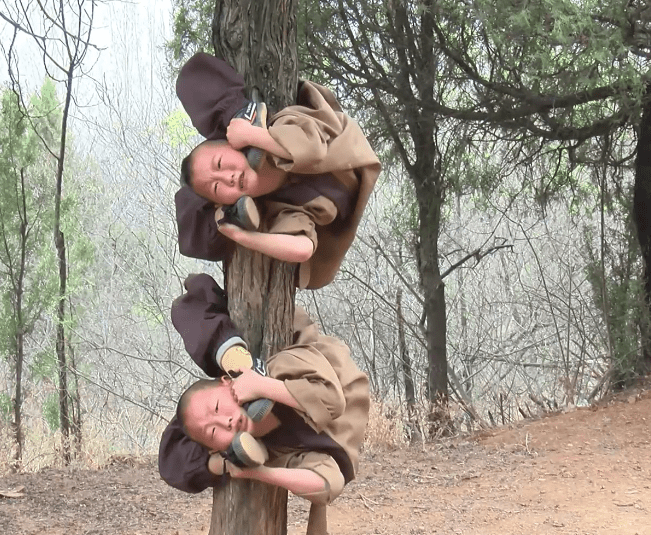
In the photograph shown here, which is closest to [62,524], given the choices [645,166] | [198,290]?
[198,290]

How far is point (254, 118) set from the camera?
196 centimetres

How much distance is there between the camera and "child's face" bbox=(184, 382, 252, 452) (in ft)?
6.21

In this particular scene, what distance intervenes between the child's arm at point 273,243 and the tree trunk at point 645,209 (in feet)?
14.5

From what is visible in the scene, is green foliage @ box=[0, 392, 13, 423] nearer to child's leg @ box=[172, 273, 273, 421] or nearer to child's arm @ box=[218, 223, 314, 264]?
child's leg @ box=[172, 273, 273, 421]

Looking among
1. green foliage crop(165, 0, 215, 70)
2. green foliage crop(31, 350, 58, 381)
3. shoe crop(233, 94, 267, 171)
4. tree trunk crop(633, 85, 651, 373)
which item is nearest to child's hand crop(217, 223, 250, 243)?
shoe crop(233, 94, 267, 171)

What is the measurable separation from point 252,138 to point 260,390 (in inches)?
25.4

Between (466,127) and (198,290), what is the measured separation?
3.99 metres

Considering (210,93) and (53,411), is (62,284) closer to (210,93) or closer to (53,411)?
(53,411)

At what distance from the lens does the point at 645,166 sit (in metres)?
5.60

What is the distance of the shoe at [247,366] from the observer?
1.88m

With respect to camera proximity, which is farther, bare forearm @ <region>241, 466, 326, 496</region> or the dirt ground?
the dirt ground

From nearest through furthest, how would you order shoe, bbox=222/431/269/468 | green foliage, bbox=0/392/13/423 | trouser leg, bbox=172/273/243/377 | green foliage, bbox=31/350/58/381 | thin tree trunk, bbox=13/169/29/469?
shoe, bbox=222/431/269/468 < trouser leg, bbox=172/273/243/377 < thin tree trunk, bbox=13/169/29/469 < green foliage, bbox=0/392/13/423 < green foliage, bbox=31/350/58/381

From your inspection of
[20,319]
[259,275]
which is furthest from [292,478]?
[20,319]

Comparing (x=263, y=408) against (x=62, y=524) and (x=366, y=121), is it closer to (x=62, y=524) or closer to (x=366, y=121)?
(x=62, y=524)
